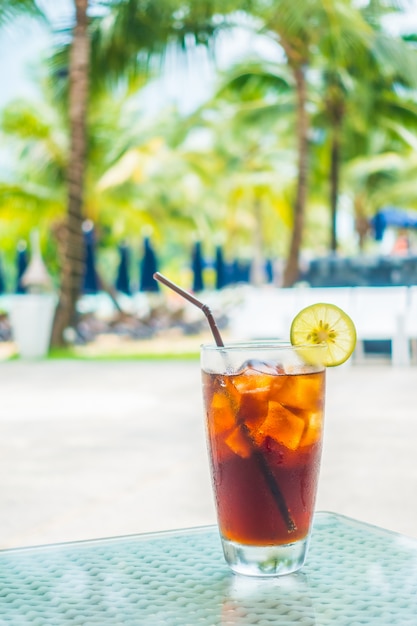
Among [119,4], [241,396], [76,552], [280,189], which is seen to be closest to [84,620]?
[76,552]

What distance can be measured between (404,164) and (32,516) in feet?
70.0

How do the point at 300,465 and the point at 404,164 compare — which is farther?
the point at 404,164

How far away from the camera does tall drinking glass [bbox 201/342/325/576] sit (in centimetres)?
113

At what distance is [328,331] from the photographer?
1.24 metres

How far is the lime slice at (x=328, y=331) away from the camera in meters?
1.24

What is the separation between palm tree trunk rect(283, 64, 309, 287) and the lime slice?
13.2m

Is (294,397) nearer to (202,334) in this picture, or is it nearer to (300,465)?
(300,465)

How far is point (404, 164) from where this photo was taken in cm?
2347

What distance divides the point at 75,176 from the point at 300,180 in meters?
4.26

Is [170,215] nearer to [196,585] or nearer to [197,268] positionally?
[197,268]

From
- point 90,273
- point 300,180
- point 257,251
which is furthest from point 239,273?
point 300,180

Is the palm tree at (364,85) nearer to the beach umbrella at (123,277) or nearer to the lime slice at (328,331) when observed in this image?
the beach umbrella at (123,277)

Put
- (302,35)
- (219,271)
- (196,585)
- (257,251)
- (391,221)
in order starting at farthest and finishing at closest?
(257,251)
(219,271)
(391,221)
(302,35)
(196,585)

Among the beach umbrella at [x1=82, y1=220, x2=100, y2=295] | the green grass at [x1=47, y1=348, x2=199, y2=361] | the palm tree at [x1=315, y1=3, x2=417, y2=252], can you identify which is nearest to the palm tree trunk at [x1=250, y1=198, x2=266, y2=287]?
the palm tree at [x1=315, y1=3, x2=417, y2=252]
